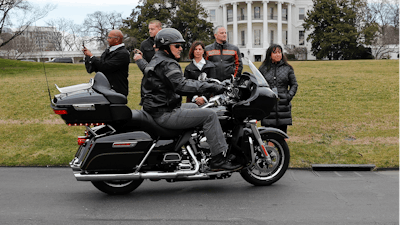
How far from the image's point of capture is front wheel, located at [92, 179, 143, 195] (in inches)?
211

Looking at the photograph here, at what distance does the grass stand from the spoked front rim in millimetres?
1385

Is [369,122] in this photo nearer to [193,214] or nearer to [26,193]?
[193,214]

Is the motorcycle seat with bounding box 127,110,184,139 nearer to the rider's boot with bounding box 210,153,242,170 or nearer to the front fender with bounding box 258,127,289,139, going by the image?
the rider's boot with bounding box 210,153,242,170

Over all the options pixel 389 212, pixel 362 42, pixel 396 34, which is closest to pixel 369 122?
pixel 389 212

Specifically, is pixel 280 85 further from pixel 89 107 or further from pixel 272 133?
pixel 89 107

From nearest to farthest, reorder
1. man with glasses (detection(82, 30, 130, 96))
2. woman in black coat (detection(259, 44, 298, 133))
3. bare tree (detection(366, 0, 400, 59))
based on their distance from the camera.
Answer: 1. man with glasses (detection(82, 30, 130, 96))
2. woman in black coat (detection(259, 44, 298, 133))
3. bare tree (detection(366, 0, 400, 59))

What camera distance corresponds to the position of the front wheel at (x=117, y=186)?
17.6ft

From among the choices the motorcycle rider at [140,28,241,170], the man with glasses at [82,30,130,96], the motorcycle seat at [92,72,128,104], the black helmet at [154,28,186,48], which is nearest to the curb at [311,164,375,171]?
the motorcycle rider at [140,28,241,170]

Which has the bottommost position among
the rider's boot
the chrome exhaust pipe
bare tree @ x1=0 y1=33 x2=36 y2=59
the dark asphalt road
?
the dark asphalt road

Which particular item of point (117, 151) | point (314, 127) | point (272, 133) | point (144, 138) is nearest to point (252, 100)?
point (272, 133)

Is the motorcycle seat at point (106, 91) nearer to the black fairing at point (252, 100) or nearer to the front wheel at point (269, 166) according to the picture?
the black fairing at point (252, 100)

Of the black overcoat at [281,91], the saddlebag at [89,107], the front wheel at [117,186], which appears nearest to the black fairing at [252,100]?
the saddlebag at [89,107]

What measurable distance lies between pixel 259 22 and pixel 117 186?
7123 cm

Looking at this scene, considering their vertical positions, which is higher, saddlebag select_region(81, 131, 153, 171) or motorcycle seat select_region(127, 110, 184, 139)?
motorcycle seat select_region(127, 110, 184, 139)
